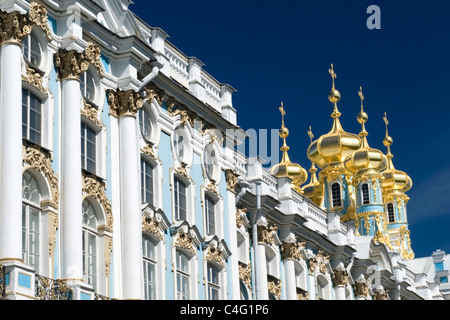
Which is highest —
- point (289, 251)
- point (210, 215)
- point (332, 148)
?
point (332, 148)

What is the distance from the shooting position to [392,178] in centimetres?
8031

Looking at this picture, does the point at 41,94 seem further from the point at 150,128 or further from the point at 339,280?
the point at 339,280

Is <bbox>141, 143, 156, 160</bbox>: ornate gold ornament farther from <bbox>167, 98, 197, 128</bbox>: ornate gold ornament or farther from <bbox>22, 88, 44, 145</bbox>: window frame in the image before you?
<bbox>22, 88, 44, 145</bbox>: window frame

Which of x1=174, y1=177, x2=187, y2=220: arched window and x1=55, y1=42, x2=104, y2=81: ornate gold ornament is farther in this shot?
x1=174, y1=177, x2=187, y2=220: arched window

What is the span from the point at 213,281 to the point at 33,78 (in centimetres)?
884

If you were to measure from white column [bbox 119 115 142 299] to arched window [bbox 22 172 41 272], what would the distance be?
281cm

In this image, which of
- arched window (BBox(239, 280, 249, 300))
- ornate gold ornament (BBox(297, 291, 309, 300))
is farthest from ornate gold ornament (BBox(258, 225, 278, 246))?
arched window (BBox(239, 280, 249, 300))

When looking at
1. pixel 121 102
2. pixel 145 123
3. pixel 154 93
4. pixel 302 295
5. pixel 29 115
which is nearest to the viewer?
pixel 29 115

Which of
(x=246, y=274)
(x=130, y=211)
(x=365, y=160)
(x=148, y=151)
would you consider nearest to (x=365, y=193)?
(x=365, y=160)

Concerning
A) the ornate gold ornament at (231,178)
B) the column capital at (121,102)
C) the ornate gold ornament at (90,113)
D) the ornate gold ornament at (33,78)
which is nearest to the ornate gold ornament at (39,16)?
the ornate gold ornament at (33,78)

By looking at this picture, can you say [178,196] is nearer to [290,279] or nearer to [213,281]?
[213,281]

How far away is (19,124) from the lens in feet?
67.6

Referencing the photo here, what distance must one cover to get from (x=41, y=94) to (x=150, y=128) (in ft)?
16.3

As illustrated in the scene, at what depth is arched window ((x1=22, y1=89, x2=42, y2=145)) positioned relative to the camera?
21.5 meters
